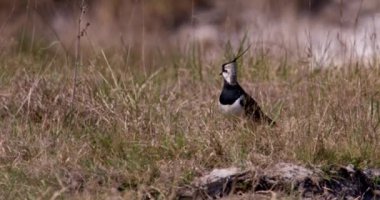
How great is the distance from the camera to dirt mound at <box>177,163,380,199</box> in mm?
5391

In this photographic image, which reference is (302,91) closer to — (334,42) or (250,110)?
(250,110)

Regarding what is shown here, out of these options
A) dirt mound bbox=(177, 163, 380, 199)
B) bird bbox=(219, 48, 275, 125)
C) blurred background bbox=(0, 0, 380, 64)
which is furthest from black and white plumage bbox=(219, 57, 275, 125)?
blurred background bbox=(0, 0, 380, 64)

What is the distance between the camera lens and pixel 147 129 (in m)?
6.10

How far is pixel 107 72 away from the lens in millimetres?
7117

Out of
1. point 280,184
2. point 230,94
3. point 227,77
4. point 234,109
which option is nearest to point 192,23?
point 227,77

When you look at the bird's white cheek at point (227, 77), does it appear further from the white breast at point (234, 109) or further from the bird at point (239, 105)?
the white breast at point (234, 109)

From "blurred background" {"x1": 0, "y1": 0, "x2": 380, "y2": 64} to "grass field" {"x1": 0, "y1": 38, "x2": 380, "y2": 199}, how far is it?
1367 millimetres

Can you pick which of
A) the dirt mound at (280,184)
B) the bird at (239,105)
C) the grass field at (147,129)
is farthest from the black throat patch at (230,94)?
the dirt mound at (280,184)

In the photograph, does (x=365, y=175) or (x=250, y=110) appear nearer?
(x=365, y=175)

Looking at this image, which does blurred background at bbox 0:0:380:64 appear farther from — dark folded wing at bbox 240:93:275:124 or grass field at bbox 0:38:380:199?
dark folded wing at bbox 240:93:275:124

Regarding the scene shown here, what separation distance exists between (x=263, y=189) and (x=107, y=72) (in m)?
2.01

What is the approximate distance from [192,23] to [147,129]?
4824mm

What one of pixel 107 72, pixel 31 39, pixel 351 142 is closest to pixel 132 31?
pixel 31 39

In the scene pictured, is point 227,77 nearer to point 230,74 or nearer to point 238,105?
point 230,74
